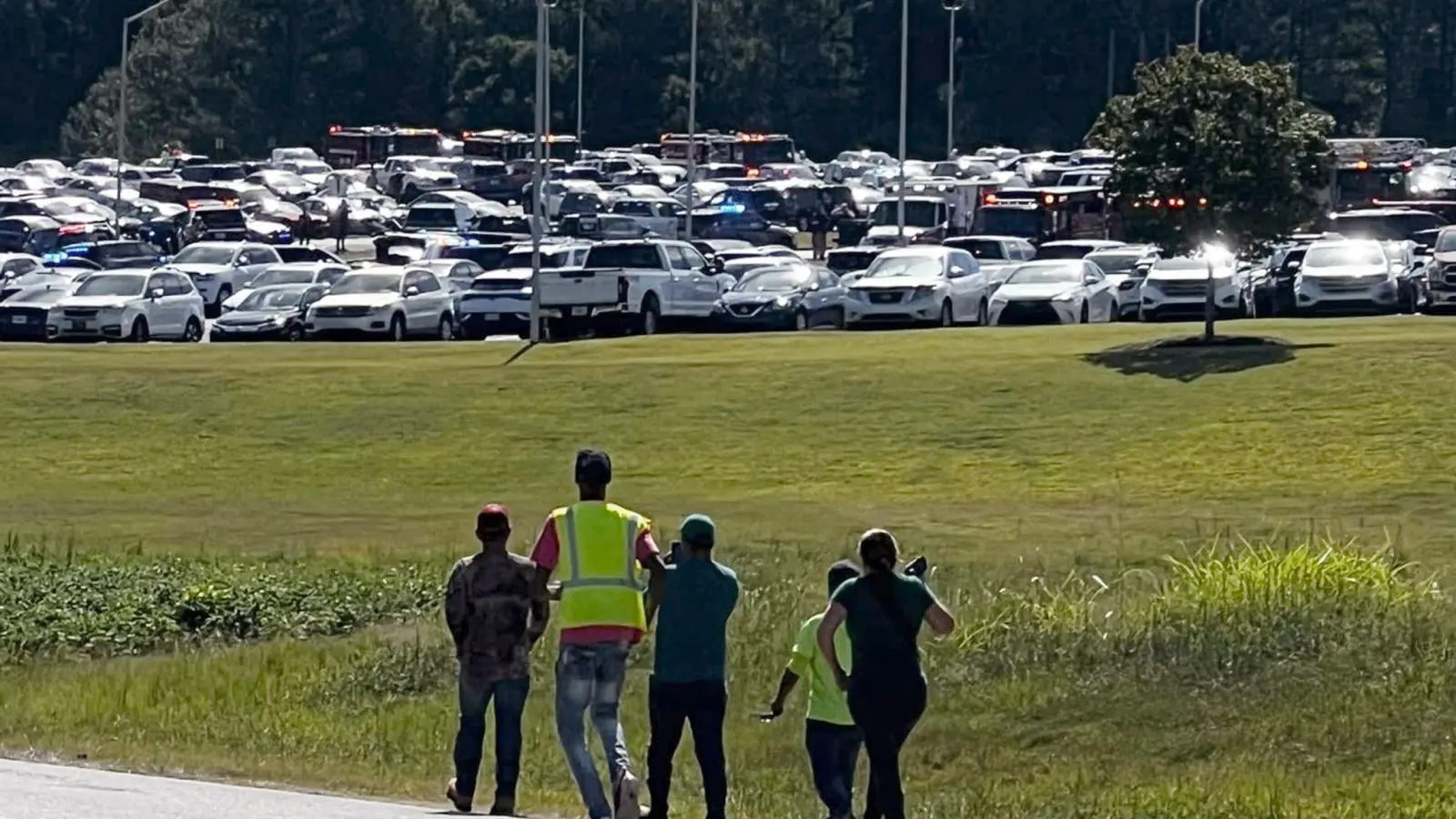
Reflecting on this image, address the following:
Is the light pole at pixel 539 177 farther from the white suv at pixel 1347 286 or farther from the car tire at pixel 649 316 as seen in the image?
the white suv at pixel 1347 286

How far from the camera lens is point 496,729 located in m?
14.3

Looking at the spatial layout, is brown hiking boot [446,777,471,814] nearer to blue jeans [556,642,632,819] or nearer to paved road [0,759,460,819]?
paved road [0,759,460,819]

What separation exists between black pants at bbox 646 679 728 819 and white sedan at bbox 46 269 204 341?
37.2m

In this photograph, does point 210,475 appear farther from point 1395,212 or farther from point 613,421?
point 1395,212

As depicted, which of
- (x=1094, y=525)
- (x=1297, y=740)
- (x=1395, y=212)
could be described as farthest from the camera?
(x=1395, y=212)

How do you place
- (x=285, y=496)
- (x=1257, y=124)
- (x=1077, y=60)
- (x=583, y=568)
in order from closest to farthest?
(x=583, y=568), (x=285, y=496), (x=1257, y=124), (x=1077, y=60)

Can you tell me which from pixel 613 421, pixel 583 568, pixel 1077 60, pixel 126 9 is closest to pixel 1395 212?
pixel 613 421

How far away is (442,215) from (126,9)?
5214cm

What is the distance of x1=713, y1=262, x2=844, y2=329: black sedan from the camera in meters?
48.9

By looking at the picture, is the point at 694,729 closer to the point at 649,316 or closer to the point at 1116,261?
the point at 649,316

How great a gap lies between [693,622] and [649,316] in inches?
1351

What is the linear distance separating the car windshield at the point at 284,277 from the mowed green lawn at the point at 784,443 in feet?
36.1

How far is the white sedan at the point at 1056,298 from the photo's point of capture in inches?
1877

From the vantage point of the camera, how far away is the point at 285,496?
33.4m
